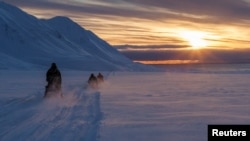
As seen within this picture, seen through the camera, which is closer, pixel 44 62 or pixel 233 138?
pixel 233 138

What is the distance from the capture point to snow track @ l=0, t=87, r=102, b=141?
11047 millimetres

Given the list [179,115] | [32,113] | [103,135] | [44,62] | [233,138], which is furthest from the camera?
[44,62]

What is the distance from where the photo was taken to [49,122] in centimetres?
1339

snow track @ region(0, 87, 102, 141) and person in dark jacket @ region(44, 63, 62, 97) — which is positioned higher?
person in dark jacket @ region(44, 63, 62, 97)

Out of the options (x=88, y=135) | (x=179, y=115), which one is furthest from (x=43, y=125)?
(x=179, y=115)

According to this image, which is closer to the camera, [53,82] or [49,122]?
[49,122]

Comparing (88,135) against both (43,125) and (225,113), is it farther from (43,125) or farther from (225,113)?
(225,113)

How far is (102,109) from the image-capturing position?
16.5 metres

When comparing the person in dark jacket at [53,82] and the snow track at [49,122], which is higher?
the person in dark jacket at [53,82]

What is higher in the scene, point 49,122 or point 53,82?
point 53,82

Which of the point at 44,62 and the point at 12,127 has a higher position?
the point at 44,62

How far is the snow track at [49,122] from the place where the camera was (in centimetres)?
1105

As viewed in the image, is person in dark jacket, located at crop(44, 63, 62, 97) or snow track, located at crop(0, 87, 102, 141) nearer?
snow track, located at crop(0, 87, 102, 141)

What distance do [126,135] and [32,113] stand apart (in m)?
5.95
